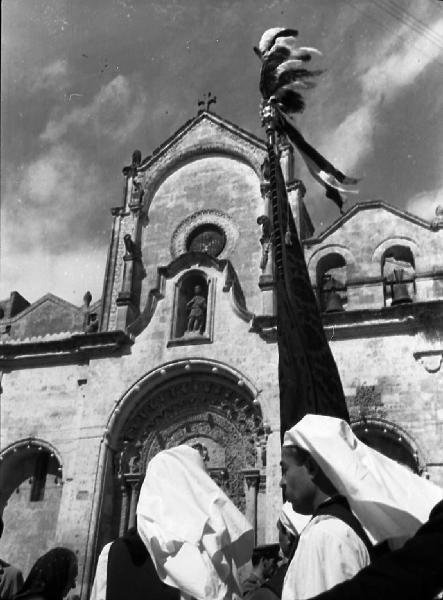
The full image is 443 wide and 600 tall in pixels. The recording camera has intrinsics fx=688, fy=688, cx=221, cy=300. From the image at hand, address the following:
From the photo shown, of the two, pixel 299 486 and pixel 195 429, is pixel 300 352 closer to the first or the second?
pixel 299 486

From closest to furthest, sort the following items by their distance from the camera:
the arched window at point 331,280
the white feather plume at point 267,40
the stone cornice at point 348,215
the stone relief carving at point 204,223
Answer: the white feather plume at point 267,40 → the arched window at point 331,280 → the stone cornice at point 348,215 → the stone relief carving at point 204,223

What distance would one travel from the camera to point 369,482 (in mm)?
2701

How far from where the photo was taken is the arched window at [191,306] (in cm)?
1620

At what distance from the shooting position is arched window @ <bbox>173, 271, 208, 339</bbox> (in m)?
16.2

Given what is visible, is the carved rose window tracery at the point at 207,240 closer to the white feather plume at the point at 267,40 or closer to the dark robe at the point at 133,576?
the white feather plume at the point at 267,40

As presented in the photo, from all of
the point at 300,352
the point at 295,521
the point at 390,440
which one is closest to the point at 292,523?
the point at 295,521

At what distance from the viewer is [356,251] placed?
53.0ft

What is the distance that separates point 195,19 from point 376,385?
7.90 metres

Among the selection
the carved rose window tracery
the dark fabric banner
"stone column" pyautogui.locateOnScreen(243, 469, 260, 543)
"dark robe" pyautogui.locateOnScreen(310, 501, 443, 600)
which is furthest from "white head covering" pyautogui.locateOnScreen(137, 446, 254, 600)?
the carved rose window tracery

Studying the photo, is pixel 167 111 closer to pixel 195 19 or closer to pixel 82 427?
pixel 195 19

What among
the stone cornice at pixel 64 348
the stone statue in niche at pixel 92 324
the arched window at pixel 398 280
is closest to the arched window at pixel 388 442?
the arched window at pixel 398 280

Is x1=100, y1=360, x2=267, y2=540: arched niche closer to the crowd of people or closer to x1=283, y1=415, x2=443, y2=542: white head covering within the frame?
the crowd of people

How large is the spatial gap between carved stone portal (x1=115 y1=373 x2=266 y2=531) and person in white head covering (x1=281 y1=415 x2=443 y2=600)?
39.3ft

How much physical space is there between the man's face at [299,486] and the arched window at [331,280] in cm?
1271
